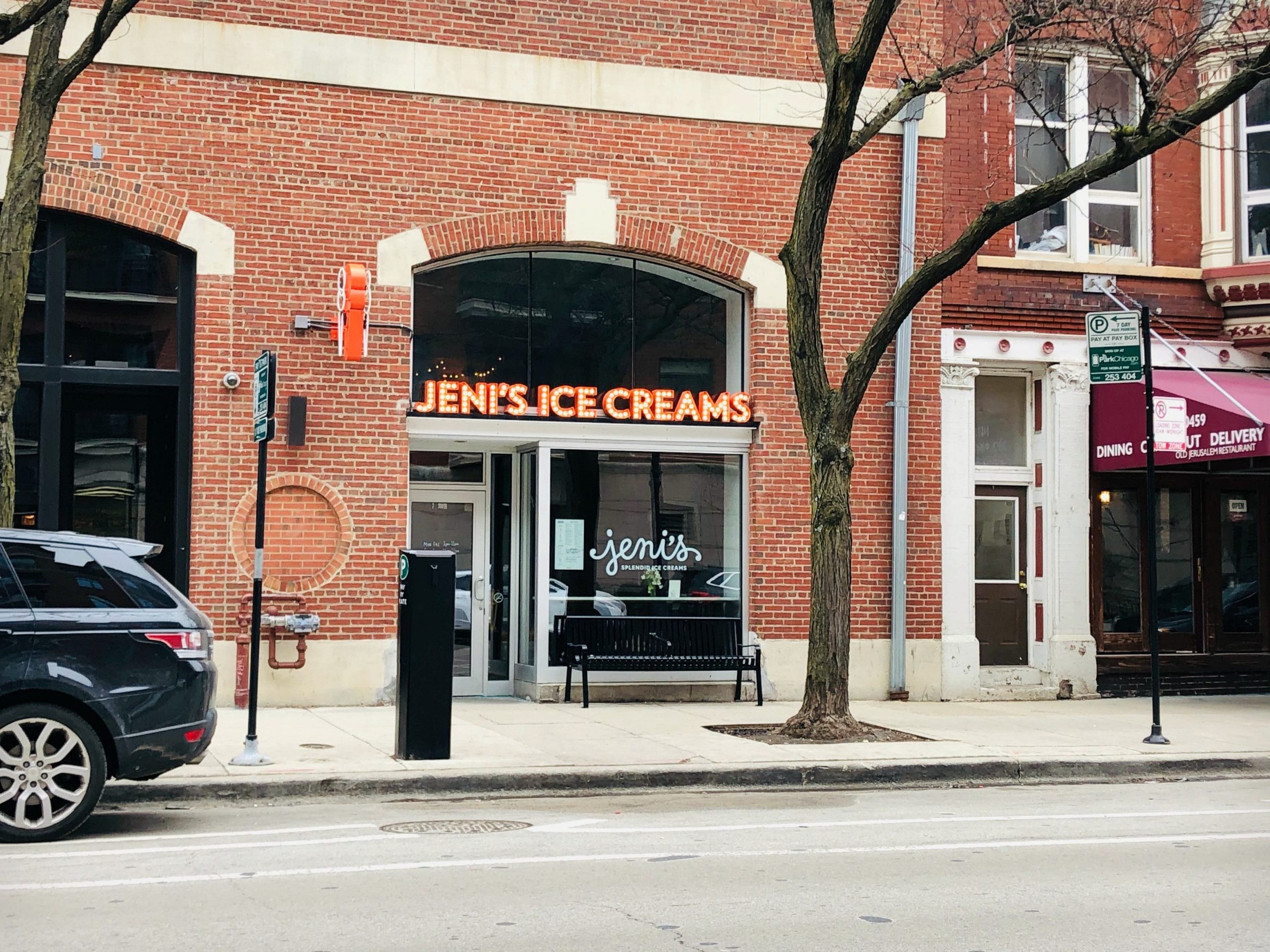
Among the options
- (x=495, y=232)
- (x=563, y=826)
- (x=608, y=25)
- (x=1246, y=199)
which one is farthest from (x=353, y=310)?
(x=1246, y=199)

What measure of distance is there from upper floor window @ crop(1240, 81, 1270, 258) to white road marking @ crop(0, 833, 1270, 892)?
1042 centimetres

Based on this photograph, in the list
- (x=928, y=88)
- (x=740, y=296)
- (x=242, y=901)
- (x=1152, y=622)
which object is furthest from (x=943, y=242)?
(x=242, y=901)

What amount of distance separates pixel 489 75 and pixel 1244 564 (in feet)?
35.8

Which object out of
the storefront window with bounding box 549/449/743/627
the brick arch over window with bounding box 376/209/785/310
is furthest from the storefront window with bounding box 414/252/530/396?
the storefront window with bounding box 549/449/743/627

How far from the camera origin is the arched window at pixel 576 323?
15.3 meters

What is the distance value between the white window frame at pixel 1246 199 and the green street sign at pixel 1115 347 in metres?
4.60

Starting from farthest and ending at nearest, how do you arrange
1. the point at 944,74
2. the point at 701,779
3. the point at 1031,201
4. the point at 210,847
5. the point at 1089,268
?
the point at 1089,268 < the point at 944,74 < the point at 1031,201 < the point at 701,779 < the point at 210,847

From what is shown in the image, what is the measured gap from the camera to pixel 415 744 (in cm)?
1113

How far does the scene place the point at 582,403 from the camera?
50.8 ft

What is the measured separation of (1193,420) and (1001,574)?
2851 millimetres

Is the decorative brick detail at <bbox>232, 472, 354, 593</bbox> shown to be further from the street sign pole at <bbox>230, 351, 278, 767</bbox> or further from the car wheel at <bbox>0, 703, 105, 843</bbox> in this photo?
the car wheel at <bbox>0, 703, 105, 843</bbox>

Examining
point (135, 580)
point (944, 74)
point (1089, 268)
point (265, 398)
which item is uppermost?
point (944, 74)

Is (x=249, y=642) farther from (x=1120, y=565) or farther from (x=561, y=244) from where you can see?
(x=1120, y=565)

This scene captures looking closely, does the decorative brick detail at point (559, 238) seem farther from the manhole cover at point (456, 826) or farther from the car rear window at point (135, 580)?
the manhole cover at point (456, 826)
